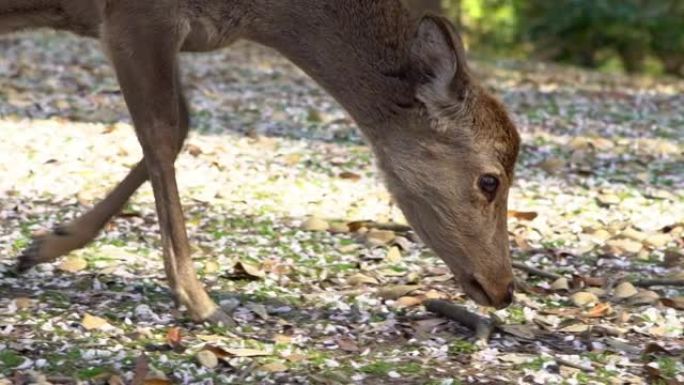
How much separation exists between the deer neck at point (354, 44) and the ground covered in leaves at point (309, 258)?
0.93 metres

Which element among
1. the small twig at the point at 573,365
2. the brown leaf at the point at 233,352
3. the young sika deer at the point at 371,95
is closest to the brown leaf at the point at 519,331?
the young sika deer at the point at 371,95

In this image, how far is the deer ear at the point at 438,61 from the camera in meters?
Result: 5.73

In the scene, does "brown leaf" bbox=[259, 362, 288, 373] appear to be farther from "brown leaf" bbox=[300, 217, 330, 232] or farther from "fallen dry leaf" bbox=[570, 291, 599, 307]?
"brown leaf" bbox=[300, 217, 330, 232]

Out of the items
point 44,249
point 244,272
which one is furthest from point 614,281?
point 44,249

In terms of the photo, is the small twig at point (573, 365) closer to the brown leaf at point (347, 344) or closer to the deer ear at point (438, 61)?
the brown leaf at point (347, 344)

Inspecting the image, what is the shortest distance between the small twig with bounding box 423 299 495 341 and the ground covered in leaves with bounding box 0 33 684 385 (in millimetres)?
41

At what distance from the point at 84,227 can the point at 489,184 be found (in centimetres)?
195

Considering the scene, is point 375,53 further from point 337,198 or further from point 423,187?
point 337,198

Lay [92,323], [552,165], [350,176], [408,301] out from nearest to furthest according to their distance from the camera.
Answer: [92,323], [408,301], [350,176], [552,165]

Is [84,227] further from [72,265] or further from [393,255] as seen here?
[393,255]

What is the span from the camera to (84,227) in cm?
650

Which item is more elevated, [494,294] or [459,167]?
[459,167]

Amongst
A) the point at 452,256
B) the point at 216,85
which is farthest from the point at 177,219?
the point at 216,85

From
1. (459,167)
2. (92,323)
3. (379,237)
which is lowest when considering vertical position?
(92,323)
